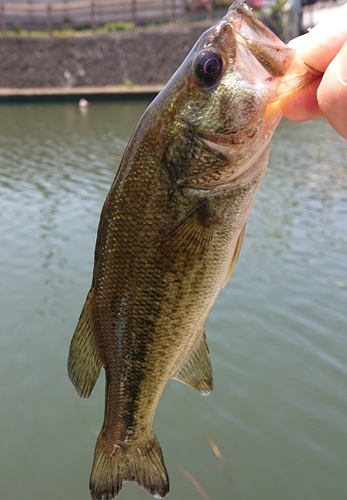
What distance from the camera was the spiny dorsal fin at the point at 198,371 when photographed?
1950 millimetres

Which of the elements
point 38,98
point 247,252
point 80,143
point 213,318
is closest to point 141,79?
point 38,98

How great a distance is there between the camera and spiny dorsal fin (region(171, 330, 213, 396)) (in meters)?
1.95

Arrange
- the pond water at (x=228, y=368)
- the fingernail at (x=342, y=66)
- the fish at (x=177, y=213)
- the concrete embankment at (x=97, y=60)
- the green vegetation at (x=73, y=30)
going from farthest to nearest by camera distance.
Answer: the green vegetation at (x=73, y=30), the concrete embankment at (x=97, y=60), the pond water at (x=228, y=368), the fish at (x=177, y=213), the fingernail at (x=342, y=66)

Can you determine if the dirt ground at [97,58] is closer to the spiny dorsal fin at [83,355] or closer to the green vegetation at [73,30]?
the green vegetation at [73,30]

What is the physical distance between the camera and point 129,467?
1929 mm

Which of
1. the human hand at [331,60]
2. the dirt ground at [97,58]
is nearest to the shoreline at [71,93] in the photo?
the dirt ground at [97,58]

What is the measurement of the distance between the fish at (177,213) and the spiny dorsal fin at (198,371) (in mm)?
49

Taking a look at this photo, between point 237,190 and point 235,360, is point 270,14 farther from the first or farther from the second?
point 237,190

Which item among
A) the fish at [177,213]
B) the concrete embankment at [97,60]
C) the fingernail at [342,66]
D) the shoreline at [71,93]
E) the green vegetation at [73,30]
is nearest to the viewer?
the fingernail at [342,66]

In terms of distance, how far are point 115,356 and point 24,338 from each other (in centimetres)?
400

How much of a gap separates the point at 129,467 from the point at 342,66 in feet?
5.85

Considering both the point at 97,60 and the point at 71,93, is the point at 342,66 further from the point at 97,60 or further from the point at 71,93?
the point at 97,60

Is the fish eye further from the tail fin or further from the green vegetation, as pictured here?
the green vegetation

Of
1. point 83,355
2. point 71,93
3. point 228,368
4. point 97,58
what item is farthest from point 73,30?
point 83,355
